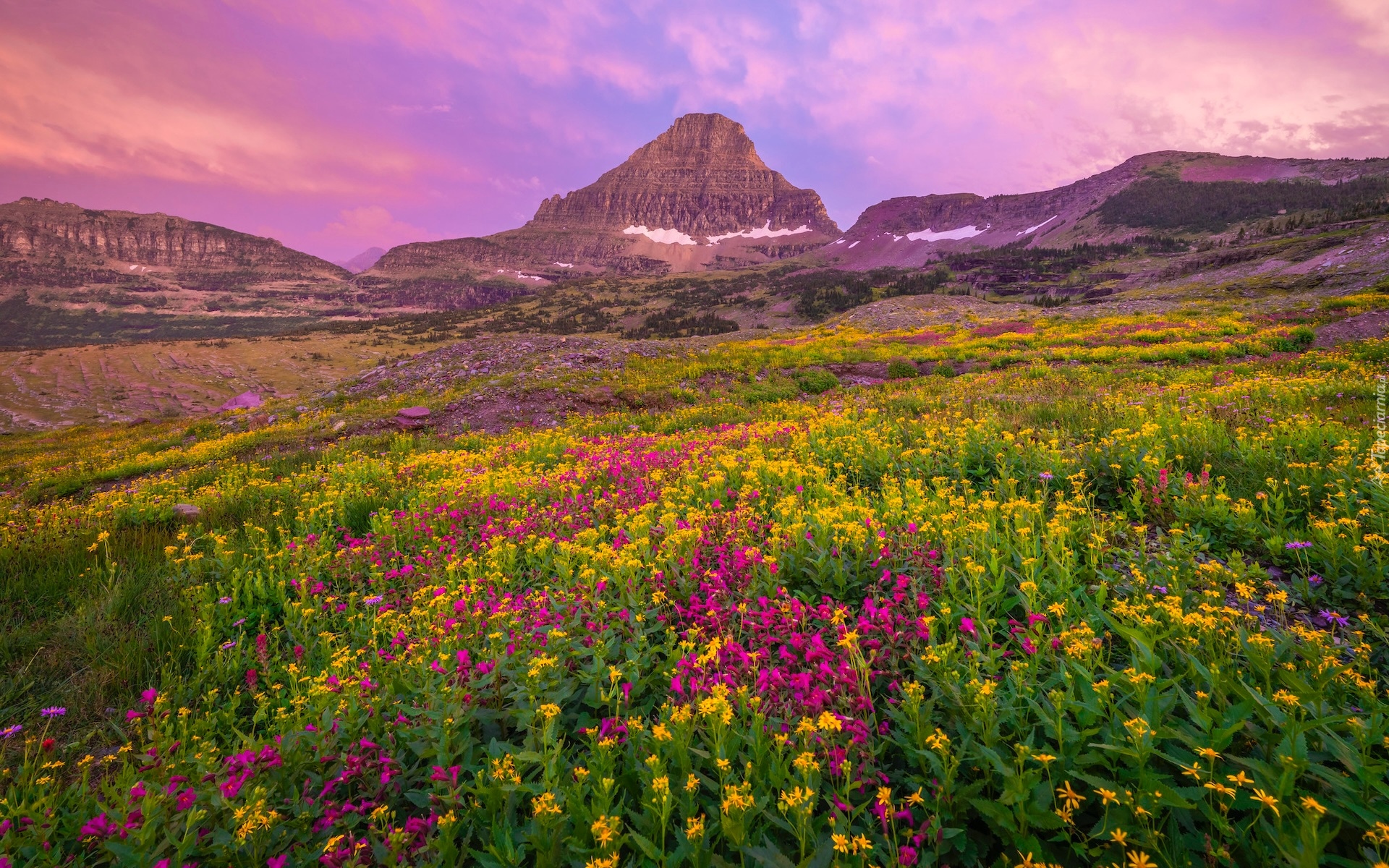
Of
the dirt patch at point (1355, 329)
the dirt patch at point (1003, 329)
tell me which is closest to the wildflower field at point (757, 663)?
the dirt patch at point (1355, 329)

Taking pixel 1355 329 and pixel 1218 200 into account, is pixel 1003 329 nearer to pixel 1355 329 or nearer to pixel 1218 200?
pixel 1355 329

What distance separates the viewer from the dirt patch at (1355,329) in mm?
16453

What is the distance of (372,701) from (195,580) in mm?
4720

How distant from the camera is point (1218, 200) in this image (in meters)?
155

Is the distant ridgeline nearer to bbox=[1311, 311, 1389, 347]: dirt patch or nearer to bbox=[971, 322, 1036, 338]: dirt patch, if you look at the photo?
bbox=[971, 322, 1036, 338]: dirt patch

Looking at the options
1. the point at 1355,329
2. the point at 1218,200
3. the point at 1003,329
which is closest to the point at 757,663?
the point at 1355,329

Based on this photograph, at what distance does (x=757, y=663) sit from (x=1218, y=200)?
23223cm

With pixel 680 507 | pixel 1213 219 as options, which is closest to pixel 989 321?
pixel 680 507

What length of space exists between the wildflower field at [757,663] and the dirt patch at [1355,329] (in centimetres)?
1282

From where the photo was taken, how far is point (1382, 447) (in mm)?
5391

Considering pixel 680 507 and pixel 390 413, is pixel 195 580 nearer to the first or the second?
pixel 680 507

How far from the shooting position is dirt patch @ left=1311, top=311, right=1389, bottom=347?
54.0ft

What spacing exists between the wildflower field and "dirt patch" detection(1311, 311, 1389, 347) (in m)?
12.8

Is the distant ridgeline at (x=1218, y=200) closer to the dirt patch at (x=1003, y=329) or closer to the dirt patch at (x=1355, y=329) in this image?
the dirt patch at (x=1003, y=329)
